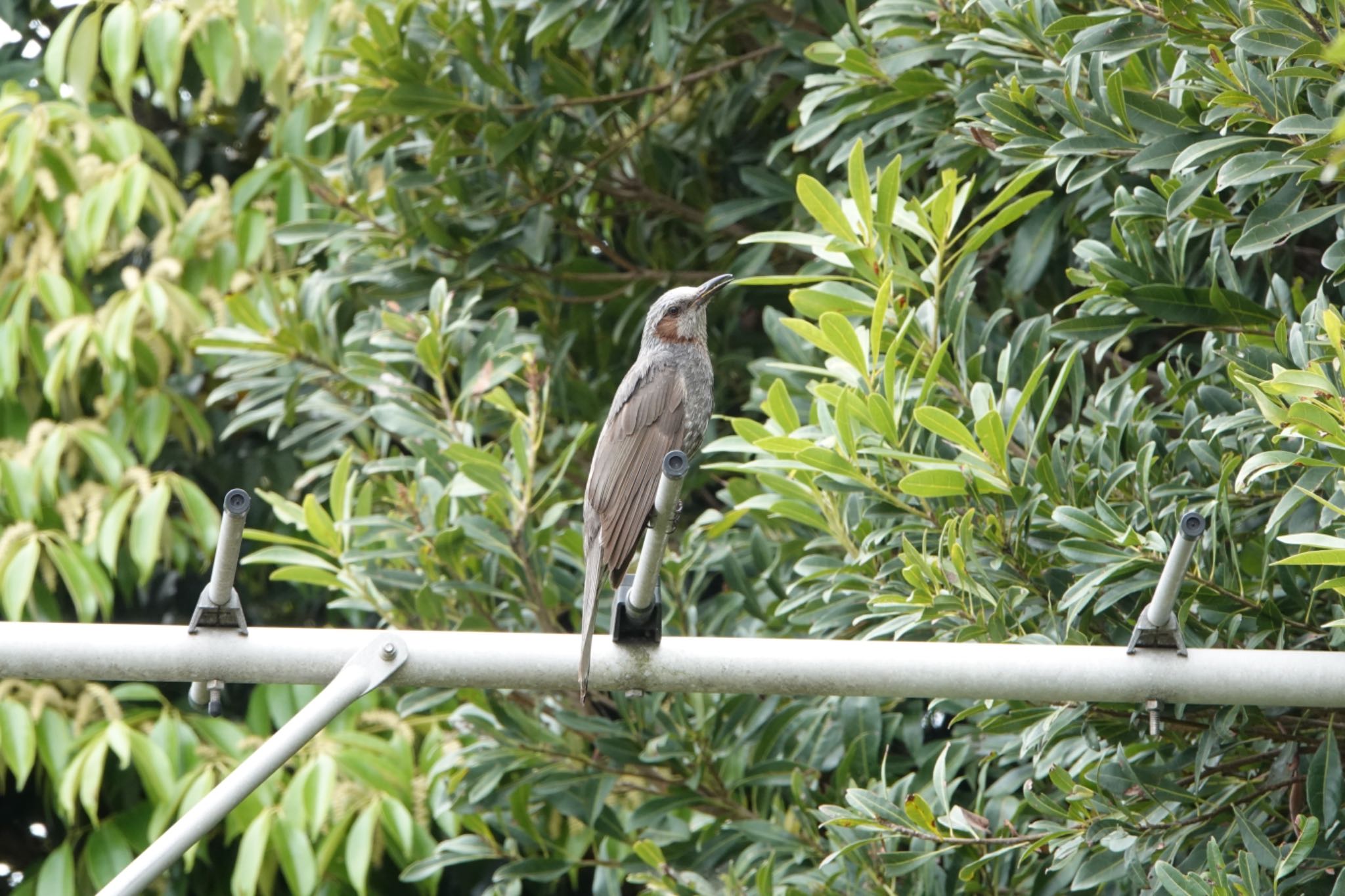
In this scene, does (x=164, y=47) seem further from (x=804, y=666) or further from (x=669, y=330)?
(x=804, y=666)

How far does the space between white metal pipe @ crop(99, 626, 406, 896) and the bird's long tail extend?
12.4 inches

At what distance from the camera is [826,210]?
3664mm

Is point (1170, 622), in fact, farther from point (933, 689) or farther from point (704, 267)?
point (704, 267)

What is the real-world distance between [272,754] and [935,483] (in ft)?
5.13

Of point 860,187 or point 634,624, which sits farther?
point 860,187

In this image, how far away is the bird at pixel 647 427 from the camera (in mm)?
3713

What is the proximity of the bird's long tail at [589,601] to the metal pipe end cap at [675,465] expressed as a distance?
1.33 feet

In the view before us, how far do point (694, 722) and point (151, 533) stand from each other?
2.01m

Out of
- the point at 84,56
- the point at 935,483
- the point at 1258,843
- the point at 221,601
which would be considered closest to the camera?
the point at 221,601

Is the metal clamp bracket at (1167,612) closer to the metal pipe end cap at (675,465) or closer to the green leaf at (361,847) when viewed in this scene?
the metal pipe end cap at (675,465)

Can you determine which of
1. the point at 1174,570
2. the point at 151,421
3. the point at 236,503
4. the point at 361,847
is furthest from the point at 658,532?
the point at 151,421

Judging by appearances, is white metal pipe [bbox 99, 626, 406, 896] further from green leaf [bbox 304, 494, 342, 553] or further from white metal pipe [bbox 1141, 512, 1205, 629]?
green leaf [bbox 304, 494, 342, 553]

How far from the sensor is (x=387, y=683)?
2586mm

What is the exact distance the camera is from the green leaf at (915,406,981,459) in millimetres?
3166
